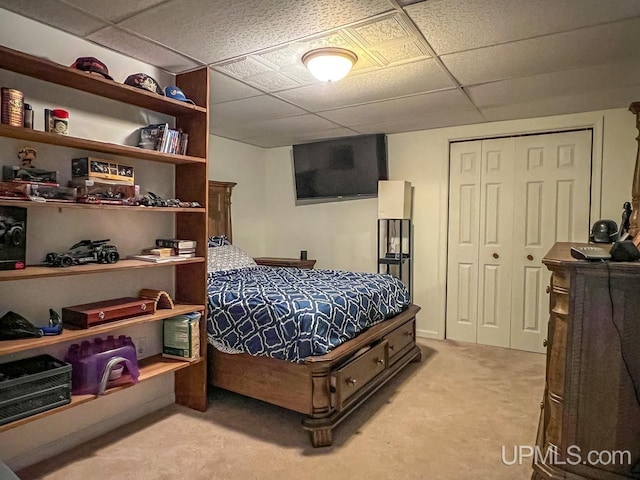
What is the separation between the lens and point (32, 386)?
1813mm

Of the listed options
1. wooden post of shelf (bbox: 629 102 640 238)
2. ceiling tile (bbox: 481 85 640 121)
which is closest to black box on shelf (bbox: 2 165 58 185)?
ceiling tile (bbox: 481 85 640 121)

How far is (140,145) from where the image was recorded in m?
2.48

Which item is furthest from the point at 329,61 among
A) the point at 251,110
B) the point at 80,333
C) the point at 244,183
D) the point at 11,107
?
the point at 244,183

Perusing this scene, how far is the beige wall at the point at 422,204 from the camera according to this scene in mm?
3461

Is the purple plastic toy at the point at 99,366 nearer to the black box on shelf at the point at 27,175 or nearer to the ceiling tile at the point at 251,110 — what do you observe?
the black box on shelf at the point at 27,175

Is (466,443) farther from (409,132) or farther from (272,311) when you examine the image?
(409,132)

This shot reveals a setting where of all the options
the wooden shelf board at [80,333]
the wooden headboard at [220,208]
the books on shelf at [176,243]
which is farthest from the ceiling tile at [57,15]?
the wooden headboard at [220,208]


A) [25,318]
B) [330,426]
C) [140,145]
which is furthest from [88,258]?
[330,426]

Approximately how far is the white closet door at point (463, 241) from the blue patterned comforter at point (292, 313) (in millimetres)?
1339

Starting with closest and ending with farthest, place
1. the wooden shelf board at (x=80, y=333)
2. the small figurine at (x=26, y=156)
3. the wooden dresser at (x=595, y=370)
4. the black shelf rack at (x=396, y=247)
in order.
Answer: the wooden dresser at (x=595, y=370)
the wooden shelf board at (x=80, y=333)
the small figurine at (x=26, y=156)
the black shelf rack at (x=396, y=247)

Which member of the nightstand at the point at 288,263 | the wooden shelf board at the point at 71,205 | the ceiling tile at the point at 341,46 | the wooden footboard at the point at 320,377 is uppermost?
the ceiling tile at the point at 341,46

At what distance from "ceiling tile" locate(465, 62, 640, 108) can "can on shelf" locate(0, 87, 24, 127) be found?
276 cm

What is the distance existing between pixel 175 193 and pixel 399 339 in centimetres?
203

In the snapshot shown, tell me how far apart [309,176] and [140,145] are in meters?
2.58
